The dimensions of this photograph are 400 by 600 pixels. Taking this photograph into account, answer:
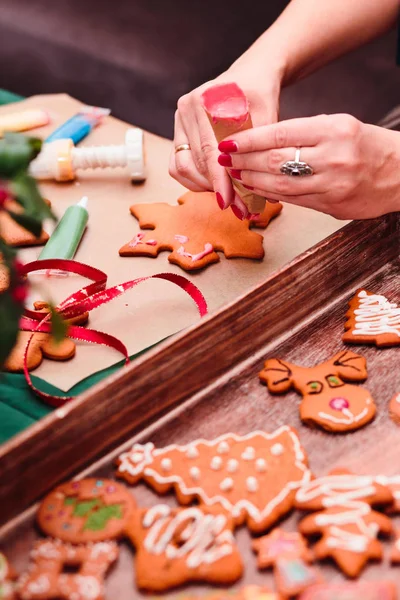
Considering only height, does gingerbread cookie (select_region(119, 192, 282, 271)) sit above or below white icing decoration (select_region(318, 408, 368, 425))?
above

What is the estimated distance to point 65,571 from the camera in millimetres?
708

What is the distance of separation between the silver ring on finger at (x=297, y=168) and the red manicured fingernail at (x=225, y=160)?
8 cm

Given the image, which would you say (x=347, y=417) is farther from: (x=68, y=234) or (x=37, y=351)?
(x=68, y=234)

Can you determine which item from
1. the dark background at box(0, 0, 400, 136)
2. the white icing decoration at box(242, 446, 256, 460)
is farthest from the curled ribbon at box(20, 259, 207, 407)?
the dark background at box(0, 0, 400, 136)

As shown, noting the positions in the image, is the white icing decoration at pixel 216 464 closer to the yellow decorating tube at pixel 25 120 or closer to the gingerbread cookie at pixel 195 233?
the gingerbread cookie at pixel 195 233

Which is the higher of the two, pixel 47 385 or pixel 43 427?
pixel 43 427

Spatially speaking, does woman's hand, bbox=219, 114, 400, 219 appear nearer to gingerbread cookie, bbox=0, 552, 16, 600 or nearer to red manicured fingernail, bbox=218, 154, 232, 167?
red manicured fingernail, bbox=218, 154, 232, 167

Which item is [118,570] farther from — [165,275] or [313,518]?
[165,275]

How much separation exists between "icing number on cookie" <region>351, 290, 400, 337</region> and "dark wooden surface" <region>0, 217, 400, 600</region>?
27 millimetres

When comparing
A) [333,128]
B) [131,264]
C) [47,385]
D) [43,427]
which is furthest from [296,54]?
[43,427]

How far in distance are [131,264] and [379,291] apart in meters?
0.39

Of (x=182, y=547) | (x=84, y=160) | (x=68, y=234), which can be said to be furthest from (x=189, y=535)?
(x=84, y=160)

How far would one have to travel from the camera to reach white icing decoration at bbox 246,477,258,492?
29.8 inches

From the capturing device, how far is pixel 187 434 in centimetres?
84
